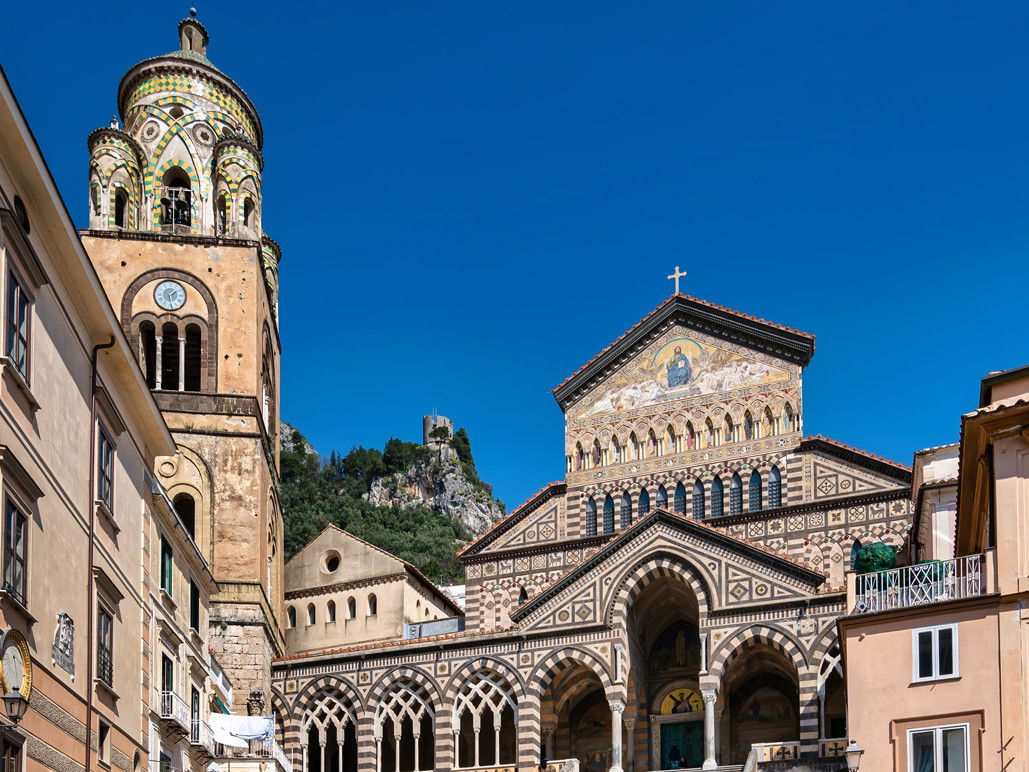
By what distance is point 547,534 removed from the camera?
1768 inches

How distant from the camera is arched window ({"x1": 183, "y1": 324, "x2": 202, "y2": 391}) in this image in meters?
42.7

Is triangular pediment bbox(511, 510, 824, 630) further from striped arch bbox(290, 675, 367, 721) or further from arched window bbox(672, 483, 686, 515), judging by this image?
striped arch bbox(290, 675, 367, 721)

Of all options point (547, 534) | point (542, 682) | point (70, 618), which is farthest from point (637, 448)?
point (70, 618)

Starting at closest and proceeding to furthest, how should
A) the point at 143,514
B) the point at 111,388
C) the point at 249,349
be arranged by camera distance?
the point at 111,388 → the point at 143,514 → the point at 249,349

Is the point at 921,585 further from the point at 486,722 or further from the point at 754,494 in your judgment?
the point at 486,722

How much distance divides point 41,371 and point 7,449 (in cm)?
213

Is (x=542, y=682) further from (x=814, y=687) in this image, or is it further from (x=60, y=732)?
(x=60, y=732)

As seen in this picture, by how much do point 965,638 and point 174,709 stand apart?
13277 mm

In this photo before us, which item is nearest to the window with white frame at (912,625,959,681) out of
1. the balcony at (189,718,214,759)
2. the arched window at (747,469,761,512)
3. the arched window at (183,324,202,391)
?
the balcony at (189,718,214,759)

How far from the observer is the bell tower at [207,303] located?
40250 millimetres

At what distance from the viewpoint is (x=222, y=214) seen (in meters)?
45.1

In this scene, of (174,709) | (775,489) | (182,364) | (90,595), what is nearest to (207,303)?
(182,364)

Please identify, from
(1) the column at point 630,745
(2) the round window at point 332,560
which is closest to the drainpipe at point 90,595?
(1) the column at point 630,745

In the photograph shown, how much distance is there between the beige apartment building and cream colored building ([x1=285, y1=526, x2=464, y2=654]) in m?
22.8
